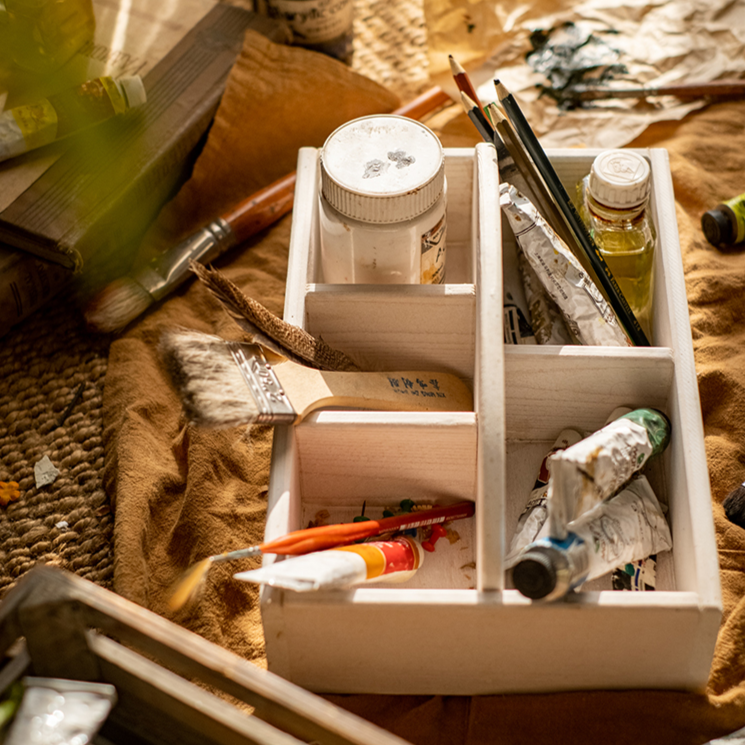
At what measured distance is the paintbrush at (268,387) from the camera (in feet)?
1.86

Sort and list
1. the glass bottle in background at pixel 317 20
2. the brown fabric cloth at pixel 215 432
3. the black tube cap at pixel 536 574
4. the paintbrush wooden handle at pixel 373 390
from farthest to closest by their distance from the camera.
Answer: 1. the glass bottle in background at pixel 317 20
2. the brown fabric cloth at pixel 215 432
3. the paintbrush wooden handle at pixel 373 390
4. the black tube cap at pixel 536 574

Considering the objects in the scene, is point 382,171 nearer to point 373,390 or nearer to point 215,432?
point 373,390

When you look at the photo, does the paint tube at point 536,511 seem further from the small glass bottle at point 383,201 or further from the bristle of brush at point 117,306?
the bristle of brush at point 117,306

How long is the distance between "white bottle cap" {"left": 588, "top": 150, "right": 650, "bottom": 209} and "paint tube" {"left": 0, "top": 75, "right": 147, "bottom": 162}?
0.58 meters

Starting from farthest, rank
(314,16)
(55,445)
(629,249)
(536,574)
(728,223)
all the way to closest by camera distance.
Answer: (314,16) → (728,223) → (55,445) → (629,249) → (536,574)

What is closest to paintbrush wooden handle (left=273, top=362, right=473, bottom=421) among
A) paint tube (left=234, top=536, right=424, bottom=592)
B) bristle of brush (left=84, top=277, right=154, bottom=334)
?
paint tube (left=234, top=536, right=424, bottom=592)

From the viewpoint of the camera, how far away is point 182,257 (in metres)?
0.99

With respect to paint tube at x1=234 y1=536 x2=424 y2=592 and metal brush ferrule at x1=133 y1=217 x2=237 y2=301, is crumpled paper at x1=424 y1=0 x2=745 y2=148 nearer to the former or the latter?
metal brush ferrule at x1=133 y1=217 x2=237 y2=301

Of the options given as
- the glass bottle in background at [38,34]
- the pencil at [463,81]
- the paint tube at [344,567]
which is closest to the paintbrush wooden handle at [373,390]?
the paint tube at [344,567]

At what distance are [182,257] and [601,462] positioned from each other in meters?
0.58

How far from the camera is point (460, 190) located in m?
0.82

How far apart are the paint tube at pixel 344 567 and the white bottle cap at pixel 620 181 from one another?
1.05 feet

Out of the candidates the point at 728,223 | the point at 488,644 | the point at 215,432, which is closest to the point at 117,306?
the point at 215,432

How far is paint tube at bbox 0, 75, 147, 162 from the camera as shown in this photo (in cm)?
94
